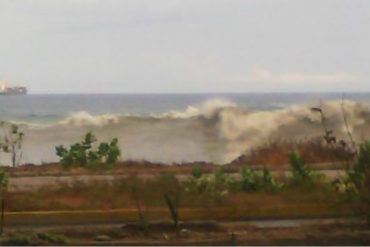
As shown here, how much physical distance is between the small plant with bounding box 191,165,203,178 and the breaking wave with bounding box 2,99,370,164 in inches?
6.2

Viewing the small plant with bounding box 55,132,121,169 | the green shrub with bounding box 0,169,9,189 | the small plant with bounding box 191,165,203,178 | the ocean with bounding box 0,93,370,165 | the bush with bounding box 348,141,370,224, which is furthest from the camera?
the small plant with bounding box 55,132,121,169

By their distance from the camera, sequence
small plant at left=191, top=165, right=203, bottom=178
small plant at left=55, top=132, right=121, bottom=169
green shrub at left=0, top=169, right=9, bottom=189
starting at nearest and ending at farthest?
green shrub at left=0, top=169, right=9, bottom=189 → small plant at left=191, top=165, right=203, bottom=178 → small plant at left=55, top=132, right=121, bottom=169

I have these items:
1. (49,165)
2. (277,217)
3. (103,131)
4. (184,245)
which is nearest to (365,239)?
(277,217)

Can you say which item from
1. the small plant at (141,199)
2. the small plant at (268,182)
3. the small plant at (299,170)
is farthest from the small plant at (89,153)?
the small plant at (299,170)

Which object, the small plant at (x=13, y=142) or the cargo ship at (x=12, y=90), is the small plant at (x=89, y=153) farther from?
the cargo ship at (x=12, y=90)

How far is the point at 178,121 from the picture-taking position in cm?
461

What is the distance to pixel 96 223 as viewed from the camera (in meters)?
3.98

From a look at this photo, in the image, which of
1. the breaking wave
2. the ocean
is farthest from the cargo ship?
the breaking wave

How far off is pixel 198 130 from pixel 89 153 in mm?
914

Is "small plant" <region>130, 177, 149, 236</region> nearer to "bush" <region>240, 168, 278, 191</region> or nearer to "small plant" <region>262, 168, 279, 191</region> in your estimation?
"bush" <region>240, 168, 278, 191</region>

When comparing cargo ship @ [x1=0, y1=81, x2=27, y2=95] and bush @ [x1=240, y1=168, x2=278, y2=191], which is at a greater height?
cargo ship @ [x1=0, y1=81, x2=27, y2=95]

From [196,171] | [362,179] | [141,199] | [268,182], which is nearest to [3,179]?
[141,199]

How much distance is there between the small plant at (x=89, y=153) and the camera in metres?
4.88

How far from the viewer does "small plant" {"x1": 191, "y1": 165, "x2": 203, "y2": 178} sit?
14.8 feet
